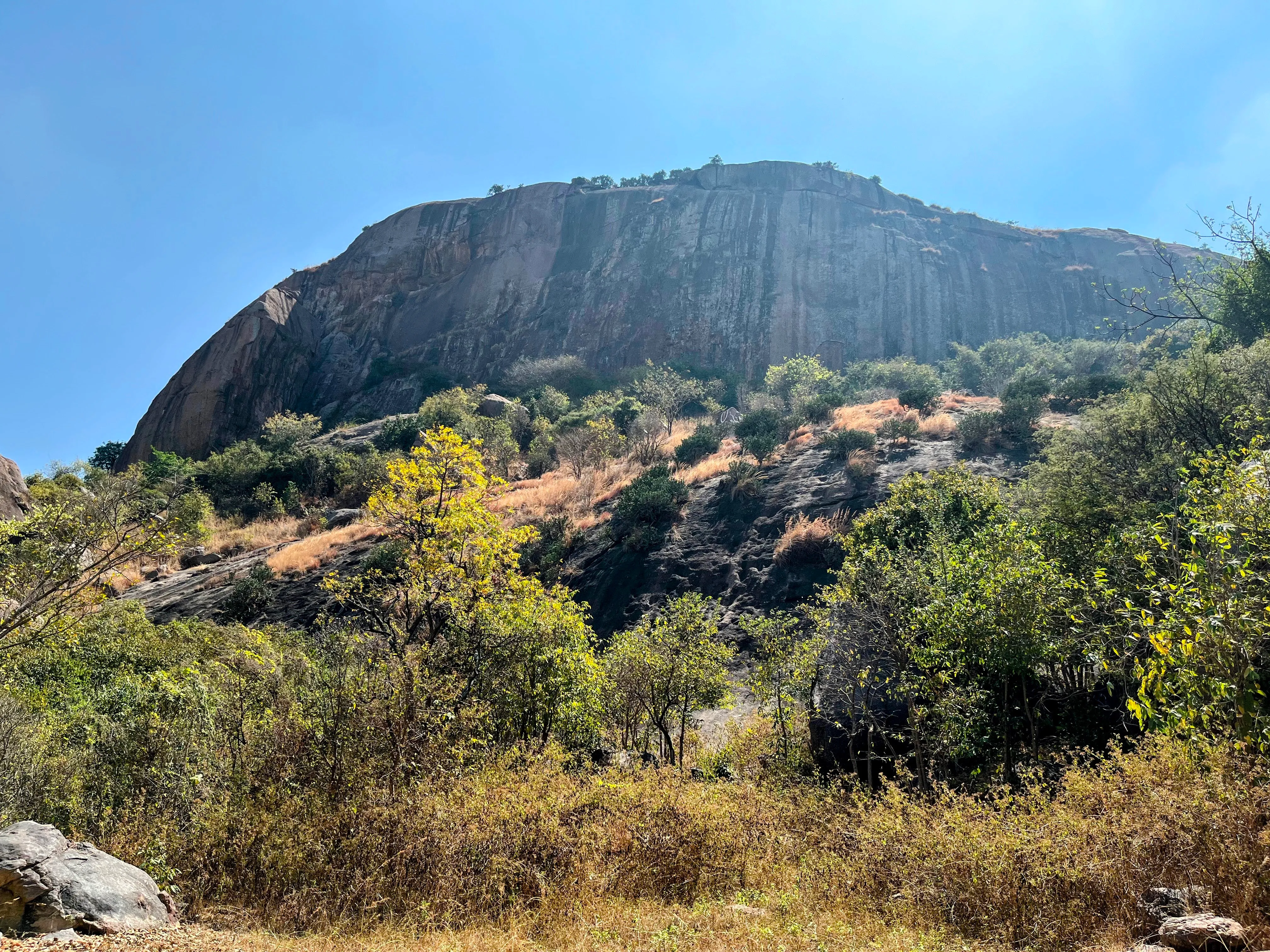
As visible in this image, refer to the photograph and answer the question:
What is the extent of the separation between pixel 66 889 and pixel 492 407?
148 ft

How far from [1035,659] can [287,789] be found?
927 centimetres

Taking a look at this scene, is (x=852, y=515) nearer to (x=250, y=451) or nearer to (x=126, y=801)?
(x=126, y=801)

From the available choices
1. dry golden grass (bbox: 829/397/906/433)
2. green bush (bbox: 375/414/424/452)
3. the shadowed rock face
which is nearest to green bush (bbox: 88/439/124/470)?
the shadowed rock face

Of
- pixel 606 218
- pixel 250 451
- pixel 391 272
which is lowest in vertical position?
pixel 250 451

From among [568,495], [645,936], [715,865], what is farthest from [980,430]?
[645,936]

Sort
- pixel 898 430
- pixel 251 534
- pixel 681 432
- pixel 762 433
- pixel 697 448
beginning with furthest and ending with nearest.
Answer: pixel 681 432
pixel 251 534
pixel 697 448
pixel 762 433
pixel 898 430

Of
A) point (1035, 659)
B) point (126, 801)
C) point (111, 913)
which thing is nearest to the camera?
point (111, 913)

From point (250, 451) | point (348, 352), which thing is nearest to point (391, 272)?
point (348, 352)

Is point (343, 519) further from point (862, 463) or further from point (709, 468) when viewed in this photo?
point (862, 463)

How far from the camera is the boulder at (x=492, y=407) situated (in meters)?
48.3

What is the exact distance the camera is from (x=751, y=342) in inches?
2623

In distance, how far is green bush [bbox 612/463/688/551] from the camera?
24.1 m

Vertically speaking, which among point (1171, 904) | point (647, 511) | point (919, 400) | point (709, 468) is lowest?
point (1171, 904)

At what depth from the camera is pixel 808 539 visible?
2139cm
